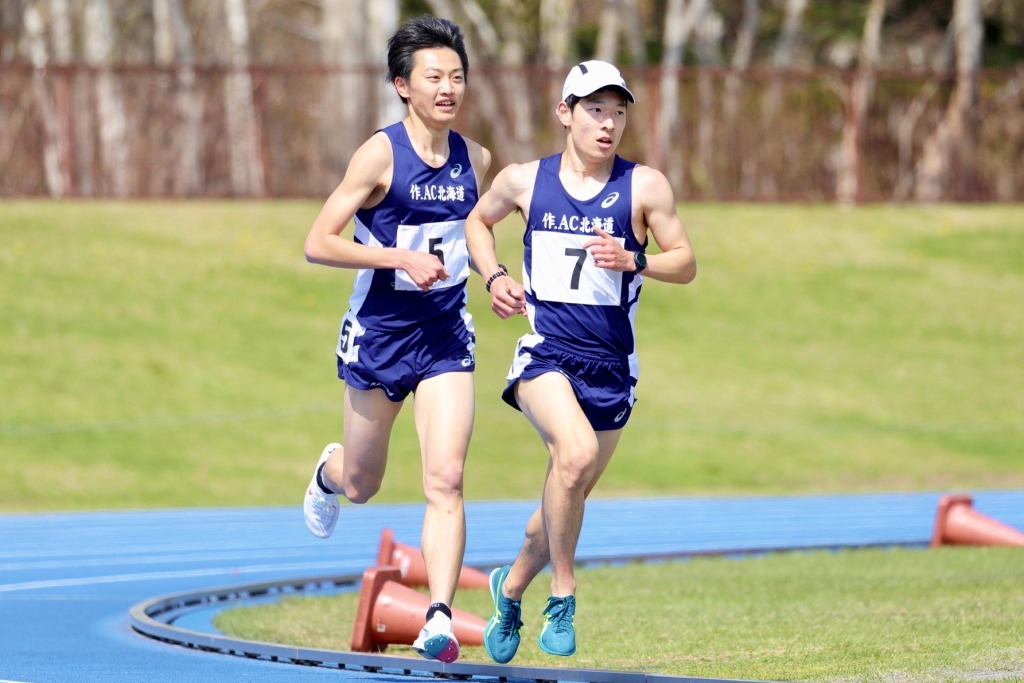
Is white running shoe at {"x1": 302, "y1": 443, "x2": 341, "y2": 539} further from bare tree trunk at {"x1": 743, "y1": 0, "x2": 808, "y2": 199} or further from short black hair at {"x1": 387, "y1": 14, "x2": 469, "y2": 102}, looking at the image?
bare tree trunk at {"x1": 743, "y1": 0, "x2": 808, "y2": 199}

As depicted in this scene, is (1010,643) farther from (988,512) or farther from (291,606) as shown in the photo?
(988,512)

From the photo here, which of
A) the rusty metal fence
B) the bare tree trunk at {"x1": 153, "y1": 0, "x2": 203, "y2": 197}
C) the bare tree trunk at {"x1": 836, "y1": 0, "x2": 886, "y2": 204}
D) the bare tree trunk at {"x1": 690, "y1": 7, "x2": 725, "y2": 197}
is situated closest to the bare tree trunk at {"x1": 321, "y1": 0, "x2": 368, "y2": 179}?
the rusty metal fence

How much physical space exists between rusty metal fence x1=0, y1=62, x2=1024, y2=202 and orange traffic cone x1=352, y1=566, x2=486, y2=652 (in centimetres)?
2139

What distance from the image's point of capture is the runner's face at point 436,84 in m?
7.09

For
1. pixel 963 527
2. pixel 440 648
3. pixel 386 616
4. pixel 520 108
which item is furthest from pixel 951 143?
pixel 440 648

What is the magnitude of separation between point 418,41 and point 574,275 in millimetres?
1243

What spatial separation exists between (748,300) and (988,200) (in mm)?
8510

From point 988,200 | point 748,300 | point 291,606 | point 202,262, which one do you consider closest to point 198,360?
point 202,262

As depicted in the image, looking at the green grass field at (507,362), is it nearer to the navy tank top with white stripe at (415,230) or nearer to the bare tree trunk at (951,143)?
the bare tree trunk at (951,143)

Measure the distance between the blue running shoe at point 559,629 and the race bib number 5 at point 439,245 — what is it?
1434 mm

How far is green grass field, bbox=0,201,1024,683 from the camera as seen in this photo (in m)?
17.1

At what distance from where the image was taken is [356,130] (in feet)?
98.4

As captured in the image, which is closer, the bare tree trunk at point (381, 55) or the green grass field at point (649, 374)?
the green grass field at point (649, 374)

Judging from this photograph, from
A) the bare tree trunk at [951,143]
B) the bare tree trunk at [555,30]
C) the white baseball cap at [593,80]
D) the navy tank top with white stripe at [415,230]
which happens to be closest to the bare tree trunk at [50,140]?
the bare tree trunk at [555,30]
